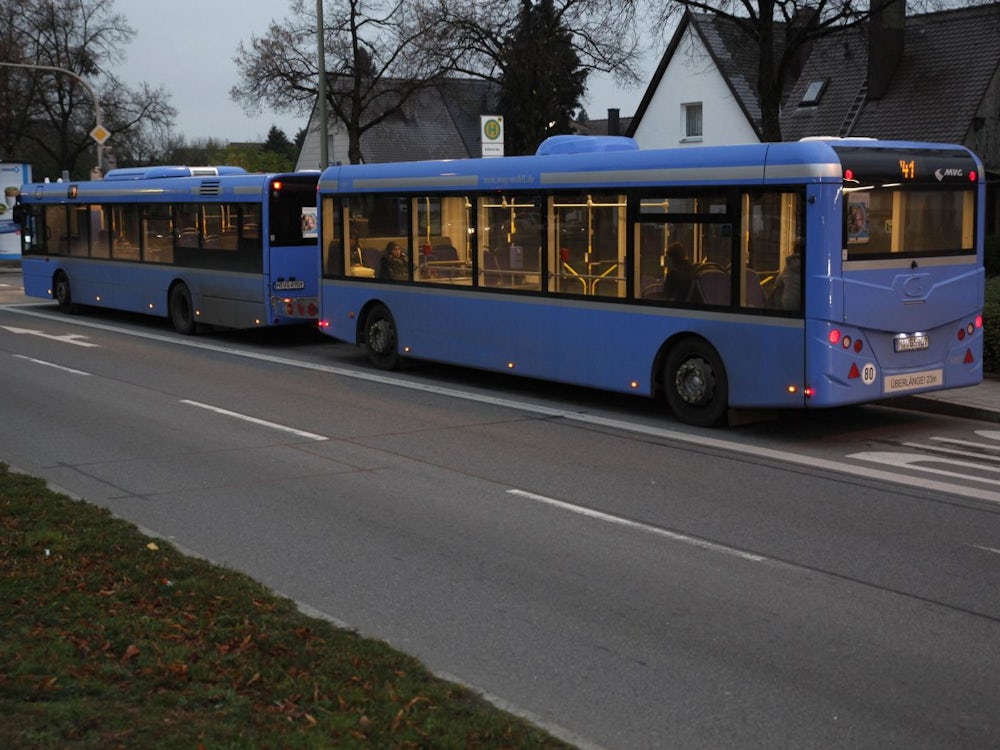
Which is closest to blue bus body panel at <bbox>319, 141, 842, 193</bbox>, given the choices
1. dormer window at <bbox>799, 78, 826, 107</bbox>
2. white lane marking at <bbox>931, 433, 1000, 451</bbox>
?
white lane marking at <bbox>931, 433, 1000, 451</bbox>

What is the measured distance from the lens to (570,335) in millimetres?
14961

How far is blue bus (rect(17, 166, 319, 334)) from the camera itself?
21250mm

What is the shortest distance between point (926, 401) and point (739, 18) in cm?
1348

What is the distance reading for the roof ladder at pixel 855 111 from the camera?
38.1m

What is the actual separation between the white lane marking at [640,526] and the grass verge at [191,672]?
298 cm

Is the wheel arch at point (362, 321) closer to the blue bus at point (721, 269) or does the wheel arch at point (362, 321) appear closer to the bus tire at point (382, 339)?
the bus tire at point (382, 339)

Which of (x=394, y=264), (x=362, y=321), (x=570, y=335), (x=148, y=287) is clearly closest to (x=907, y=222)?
(x=570, y=335)

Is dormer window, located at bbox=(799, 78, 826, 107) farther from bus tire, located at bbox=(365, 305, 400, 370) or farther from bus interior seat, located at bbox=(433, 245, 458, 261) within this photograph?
bus interior seat, located at bbox=(433, 245, 458, 261)

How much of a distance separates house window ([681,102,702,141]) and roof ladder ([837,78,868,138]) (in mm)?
7787

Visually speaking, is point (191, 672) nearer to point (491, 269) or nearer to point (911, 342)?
point (911, 342)

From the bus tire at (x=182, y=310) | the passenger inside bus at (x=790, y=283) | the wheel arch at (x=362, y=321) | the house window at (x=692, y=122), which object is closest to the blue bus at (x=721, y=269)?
the passenger inside bus at (x=790, y=283)

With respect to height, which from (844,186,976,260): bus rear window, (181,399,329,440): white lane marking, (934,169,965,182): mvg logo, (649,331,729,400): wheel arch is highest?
(934,169,965,182): mvg logo

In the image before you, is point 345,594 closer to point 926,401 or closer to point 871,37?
point 926,401

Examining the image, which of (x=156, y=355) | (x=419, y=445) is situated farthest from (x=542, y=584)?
(x=156, y=355)
